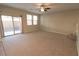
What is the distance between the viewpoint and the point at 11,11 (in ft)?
4.18

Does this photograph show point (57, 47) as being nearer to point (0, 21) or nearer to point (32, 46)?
point (32, 46)

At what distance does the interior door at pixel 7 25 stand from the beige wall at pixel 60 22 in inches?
19.6

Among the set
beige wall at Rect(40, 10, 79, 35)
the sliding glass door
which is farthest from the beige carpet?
the sliding glass door

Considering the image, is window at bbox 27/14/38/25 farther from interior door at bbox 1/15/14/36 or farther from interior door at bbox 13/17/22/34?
interior door at bbox 1/15/14/36

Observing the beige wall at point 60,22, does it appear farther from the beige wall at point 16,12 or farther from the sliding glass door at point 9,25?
the sliding glass door at point 9,25

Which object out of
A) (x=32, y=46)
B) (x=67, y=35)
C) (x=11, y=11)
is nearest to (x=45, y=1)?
(x=11, y=11)

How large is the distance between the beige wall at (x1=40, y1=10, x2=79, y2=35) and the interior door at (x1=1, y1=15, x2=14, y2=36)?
0.50 meters

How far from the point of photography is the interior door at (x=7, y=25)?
3.80ft

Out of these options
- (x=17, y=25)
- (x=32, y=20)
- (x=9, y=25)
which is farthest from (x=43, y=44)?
(x=9, y=25)

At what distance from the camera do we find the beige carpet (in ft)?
4.91

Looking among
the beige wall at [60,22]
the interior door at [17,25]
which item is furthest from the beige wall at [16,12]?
the beige wall at [60,22]

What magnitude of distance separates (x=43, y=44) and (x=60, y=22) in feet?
2.19

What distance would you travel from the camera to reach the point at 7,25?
1.18m

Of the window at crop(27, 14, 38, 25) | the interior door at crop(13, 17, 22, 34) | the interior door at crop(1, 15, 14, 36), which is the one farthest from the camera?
the window at crop(27, 14, 38, 25)
